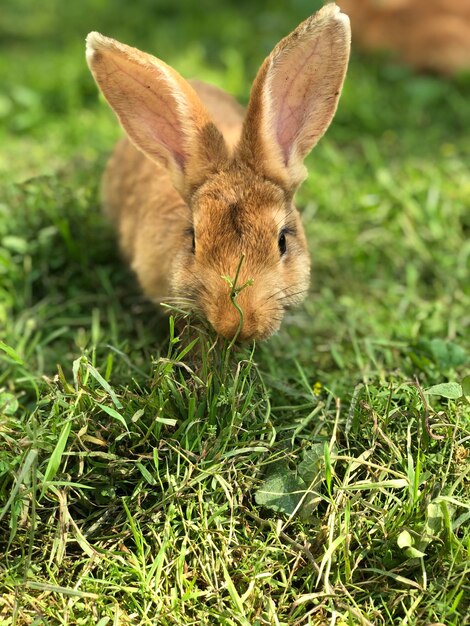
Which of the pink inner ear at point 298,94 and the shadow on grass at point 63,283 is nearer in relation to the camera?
the pink inner ear at point 298,94

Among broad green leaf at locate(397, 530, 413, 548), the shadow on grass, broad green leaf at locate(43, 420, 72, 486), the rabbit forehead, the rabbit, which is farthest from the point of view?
the rabbit

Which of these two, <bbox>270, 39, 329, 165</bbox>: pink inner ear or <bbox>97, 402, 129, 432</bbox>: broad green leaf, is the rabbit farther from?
<bbox>97, 402, 129, 432</bbox>: broad green leaf

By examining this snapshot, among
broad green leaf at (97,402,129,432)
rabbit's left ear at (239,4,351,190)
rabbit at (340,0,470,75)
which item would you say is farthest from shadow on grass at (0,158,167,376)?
rabbit at (340,0,470,75)

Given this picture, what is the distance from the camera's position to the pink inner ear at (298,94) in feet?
10.3

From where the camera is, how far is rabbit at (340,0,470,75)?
648 centimetres

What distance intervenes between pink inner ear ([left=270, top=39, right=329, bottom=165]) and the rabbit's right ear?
0.29 meters

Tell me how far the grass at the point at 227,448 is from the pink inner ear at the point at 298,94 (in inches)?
40.0

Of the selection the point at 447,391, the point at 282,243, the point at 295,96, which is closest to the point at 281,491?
the point at 447,391

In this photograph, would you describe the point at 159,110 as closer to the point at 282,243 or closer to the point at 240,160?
the point at 240,160

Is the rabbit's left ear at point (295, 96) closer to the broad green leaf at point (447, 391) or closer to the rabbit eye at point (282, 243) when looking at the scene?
the rabbit eye at point (282, 243)

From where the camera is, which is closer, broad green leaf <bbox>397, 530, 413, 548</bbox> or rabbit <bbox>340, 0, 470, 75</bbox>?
broad green leaf <bbox>397, 530, 413, 548</bbox>

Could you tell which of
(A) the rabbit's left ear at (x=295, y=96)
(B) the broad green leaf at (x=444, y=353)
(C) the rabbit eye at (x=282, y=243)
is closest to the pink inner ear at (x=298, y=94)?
(A) the rabbit's left ear at (x=295, y=96)

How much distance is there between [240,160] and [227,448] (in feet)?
4.11

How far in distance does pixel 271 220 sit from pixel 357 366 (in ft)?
3.03
